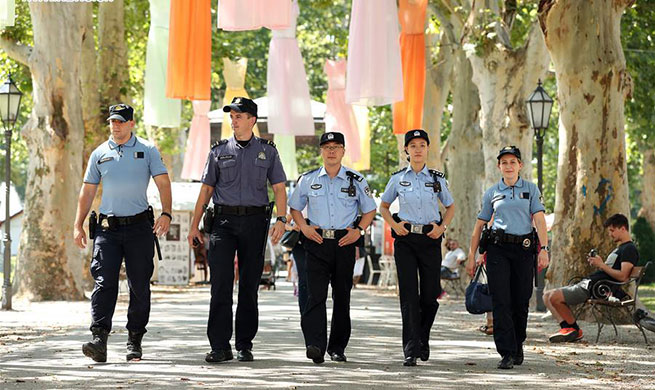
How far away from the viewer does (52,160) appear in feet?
84.2

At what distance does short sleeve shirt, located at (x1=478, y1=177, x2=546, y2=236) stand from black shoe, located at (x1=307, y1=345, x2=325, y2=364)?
6.25 ft

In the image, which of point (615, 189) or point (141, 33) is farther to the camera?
point (141, 33)

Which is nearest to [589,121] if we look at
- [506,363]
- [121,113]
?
[506,363]

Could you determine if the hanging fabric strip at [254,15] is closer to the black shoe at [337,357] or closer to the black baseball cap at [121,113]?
the black baseball cap at [121,113]

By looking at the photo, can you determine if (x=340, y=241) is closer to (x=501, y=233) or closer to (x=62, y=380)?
(x=501, y=233)

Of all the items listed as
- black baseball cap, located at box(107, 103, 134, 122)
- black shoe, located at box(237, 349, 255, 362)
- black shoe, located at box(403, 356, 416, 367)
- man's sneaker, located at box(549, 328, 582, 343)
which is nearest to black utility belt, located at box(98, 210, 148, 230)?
black baseball cap, located at box(107, 103, 134, 122)

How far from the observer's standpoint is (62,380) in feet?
34.1

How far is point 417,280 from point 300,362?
1.21 metres

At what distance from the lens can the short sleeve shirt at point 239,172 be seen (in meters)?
11.8

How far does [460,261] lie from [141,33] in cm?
1393

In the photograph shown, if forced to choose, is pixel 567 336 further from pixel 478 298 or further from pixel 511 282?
pixel 511 282

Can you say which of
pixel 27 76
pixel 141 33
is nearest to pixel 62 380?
pixel 27 76

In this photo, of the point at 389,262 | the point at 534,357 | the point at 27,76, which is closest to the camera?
the point at 534,357

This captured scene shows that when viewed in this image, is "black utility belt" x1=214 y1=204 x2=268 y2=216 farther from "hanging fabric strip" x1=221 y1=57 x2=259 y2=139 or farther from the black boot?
"hanging fabric strip" x1=221 y1=57 x2=259 y2=139
